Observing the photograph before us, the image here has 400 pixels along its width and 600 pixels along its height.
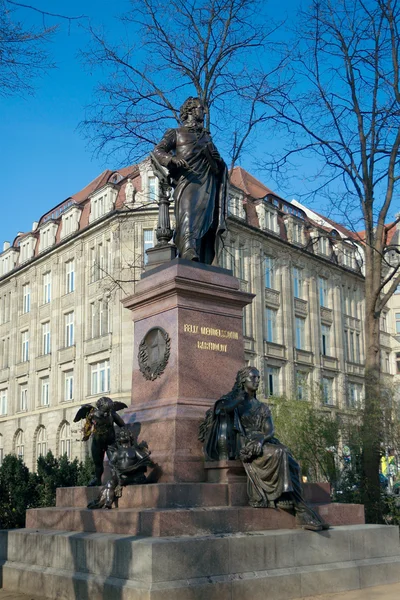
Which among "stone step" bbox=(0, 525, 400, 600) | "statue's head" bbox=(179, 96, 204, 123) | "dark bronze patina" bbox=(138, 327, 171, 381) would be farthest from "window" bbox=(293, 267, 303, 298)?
"stone step" bbox=(0, 525, 400, 600)

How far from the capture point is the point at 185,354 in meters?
9.93

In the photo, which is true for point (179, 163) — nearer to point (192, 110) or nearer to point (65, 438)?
point (192, 110)

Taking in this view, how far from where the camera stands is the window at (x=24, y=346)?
50781mm

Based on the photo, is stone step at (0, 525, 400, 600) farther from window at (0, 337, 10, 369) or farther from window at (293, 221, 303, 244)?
window at (0, 337, 10, 369)

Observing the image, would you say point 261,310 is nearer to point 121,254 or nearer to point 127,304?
point 121,254

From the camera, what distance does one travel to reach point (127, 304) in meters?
11.1

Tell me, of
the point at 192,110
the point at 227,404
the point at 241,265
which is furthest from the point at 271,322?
the point at 227,404

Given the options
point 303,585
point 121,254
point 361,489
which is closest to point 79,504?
point 303,585

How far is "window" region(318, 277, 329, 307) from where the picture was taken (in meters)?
52.4

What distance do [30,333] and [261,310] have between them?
1578cm

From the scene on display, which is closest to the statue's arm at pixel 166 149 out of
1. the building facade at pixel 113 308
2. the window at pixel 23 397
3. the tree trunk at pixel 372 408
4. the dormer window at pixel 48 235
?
the tree trunk at pixel 372 408

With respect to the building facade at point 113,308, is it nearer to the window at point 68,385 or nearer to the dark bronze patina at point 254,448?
the window at point 68,385

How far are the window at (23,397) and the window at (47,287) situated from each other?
19.7 ft

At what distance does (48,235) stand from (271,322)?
15683 mm
